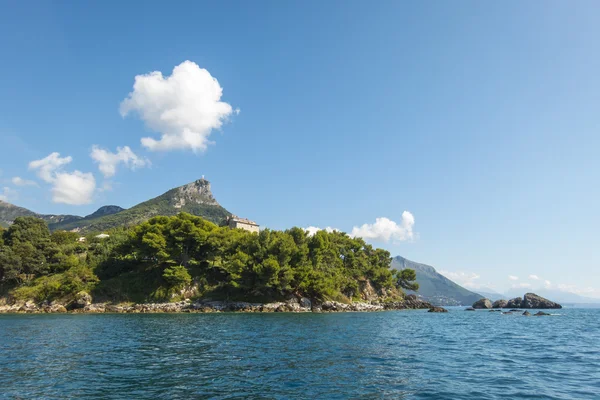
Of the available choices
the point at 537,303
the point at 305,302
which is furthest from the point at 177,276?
the point at 537,303

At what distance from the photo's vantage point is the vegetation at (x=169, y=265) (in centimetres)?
6931

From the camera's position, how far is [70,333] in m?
30.6

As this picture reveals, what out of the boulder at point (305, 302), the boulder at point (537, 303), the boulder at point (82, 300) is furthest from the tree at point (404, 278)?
the boulder at point (82, 300)

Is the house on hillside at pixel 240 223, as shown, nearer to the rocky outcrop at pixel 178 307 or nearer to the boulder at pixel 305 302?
the boulder at pixel 305 302

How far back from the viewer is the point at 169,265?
244 ft

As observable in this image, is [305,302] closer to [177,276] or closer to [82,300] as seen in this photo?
[177,276]

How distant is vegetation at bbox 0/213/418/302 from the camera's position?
69.3 meters

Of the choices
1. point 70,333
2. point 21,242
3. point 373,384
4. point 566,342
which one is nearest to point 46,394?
point 373,384

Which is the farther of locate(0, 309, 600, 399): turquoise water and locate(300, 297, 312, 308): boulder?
locate(300, 297, 312, 308): boulder

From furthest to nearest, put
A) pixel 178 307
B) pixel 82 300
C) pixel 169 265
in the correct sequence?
pixel 169 265, pixel 178 307, pixel 82 300

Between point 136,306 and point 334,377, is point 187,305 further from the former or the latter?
point 334,377

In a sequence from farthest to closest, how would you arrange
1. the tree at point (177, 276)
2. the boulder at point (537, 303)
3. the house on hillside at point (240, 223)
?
the house on hillside at point (240, 223) < the boulder at point (537, 303) < the tree at point (177, 276)

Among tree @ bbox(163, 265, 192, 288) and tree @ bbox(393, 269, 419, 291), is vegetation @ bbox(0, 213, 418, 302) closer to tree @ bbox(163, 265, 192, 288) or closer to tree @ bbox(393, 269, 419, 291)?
tree @ bbox(163, 265, 192, 288)

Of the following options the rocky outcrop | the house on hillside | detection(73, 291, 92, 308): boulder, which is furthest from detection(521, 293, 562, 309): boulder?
detection(73, 291, 92, 308): boulder
